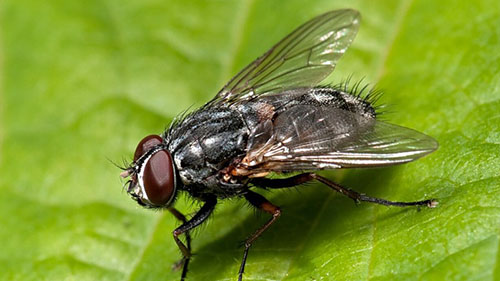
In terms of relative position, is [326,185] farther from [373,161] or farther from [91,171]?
[91,171]

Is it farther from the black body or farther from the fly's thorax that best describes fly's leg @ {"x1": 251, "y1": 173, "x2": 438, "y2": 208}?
the fly's thorax

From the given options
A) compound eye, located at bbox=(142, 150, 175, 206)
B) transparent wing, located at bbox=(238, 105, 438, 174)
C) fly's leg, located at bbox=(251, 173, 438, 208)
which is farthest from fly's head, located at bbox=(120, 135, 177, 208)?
fly's leg, located at bbox=(251, 173, 438, 208)

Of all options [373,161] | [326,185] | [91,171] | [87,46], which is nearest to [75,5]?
[87,46]

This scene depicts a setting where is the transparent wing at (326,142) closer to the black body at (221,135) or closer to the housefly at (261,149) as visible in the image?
the housefly at (261,149)

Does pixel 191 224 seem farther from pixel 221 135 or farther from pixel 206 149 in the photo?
pixel 221 135

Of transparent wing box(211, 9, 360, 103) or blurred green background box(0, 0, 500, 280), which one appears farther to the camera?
transparent wing box(211, 9, 360, 103)

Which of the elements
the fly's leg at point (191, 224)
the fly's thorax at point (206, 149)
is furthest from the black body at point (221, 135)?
the fly's leg at point (191, 224)

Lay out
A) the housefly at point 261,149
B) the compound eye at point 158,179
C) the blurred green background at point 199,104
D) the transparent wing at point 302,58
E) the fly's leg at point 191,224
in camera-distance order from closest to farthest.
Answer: the blurred green background at point 199,104 < the housefly at point 261,149 < the compound eye at point 158,179 < the fly's leg at point 191,224 < the transparent wing at point 302,58
